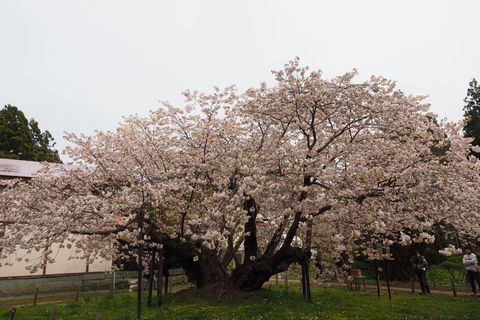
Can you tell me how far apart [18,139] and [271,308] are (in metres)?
40.9

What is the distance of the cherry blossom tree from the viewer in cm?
1098

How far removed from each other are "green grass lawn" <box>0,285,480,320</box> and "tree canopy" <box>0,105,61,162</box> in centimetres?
3067

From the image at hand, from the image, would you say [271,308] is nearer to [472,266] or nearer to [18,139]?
[472,266]

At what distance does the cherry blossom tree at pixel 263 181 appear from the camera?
11.0 meters

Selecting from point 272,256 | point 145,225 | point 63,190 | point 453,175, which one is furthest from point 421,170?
point 63,190

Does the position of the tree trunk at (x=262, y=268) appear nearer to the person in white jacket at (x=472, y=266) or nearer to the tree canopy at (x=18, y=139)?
the person in white jacket at (x=472, y=266)

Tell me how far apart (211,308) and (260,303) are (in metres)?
2.01

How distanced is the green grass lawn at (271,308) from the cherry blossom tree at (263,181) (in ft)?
4.16

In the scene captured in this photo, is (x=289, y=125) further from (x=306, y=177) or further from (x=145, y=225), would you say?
(x=145, y=225)

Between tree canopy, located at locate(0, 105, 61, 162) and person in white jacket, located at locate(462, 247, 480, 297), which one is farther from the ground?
tree canopy, located at locate(0, 105, 61, 162)

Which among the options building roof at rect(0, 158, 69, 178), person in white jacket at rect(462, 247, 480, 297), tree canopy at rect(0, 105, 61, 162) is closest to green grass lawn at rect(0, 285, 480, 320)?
person in white jacket at rect(462, 247, 480, 297)

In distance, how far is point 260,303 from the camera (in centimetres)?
1288

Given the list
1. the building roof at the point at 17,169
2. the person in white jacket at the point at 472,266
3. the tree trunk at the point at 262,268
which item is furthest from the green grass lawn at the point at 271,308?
the building roof at the point at 17,169

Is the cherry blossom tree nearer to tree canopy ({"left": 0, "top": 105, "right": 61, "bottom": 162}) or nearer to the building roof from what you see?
the building roof
